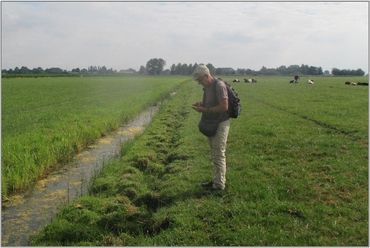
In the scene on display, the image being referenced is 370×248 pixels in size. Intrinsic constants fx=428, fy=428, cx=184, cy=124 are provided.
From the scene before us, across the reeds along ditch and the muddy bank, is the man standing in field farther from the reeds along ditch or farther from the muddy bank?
the muddy bank

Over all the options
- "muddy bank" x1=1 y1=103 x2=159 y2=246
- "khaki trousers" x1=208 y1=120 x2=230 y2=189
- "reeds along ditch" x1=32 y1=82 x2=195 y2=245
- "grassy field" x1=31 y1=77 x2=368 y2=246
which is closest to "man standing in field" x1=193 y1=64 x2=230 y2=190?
"khaki trousers" x1=208 y1=120 x2=230 y2=189

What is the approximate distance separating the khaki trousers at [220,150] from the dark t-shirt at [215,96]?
0.58 feet

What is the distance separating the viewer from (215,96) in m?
9.20

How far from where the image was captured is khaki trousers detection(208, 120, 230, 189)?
364 inches

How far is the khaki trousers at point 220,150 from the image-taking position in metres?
9.24

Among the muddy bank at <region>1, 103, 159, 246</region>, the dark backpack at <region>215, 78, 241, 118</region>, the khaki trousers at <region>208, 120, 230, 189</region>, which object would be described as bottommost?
the muddy bank at <region>1, 103, 159, 246</region>

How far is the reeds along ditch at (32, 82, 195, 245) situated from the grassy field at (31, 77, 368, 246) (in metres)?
0.02

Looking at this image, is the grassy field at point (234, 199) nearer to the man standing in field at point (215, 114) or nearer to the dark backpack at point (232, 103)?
the man standing in field at point (215, 114)

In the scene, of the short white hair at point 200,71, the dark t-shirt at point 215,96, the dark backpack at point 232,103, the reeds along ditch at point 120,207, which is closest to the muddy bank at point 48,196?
the reeds along ditch at point 120,207

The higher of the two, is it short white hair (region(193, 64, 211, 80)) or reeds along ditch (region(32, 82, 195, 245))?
short white hair (region(193, 64, 211, 80))

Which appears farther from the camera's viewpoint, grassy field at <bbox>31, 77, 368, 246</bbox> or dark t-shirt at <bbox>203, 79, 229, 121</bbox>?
dark t-shirt at <bbox>203, 79, 229, 121</bbox>

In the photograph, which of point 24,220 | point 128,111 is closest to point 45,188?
point 24,220

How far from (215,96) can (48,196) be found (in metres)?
5.13

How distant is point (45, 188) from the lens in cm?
1161
